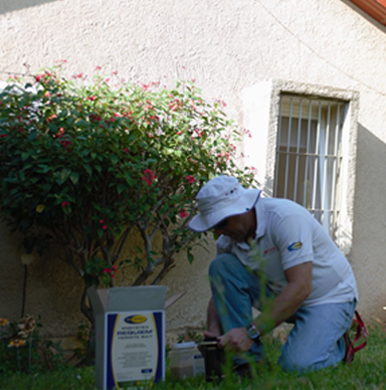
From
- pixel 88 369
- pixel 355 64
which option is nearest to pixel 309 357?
pixel 88 369

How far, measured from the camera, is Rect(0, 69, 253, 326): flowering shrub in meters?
3.99

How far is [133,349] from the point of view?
9.51 feet

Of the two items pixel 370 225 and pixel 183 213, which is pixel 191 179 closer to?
pixel 183 213

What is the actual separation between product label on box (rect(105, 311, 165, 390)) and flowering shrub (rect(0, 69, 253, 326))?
1.19 m

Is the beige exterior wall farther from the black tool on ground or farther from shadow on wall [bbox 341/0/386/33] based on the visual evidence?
→ the black tool on ground

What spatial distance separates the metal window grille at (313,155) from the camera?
5.70m

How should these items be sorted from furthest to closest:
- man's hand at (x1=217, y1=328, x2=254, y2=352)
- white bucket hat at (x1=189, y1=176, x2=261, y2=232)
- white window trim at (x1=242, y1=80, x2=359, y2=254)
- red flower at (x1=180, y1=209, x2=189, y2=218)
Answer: white window trim at (x1=242, y1=80, x2=359, y2=254) → red flower at (x1=180, y1=209, x2=189, y2=218) → white bucket hat at (x1=189, y1=176, x2=261, y2=232) → man's hand at (x1=217, y1=328, x2=254, y2=352)

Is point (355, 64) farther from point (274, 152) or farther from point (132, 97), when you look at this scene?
point (132, 97)

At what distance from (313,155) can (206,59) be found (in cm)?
135

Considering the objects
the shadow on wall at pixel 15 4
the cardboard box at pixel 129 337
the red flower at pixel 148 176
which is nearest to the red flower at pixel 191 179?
the red flower at pixel 148 176

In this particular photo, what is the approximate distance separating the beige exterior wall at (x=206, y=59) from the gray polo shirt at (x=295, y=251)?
70.4 inches

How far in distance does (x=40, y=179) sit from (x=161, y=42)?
1.87 meters

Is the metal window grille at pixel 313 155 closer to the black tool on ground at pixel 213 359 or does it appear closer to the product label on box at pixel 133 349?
the black tool on ground at pixel 213 359

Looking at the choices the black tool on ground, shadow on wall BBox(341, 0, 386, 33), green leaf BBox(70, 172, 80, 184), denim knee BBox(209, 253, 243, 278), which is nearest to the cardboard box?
the black tool on ground
